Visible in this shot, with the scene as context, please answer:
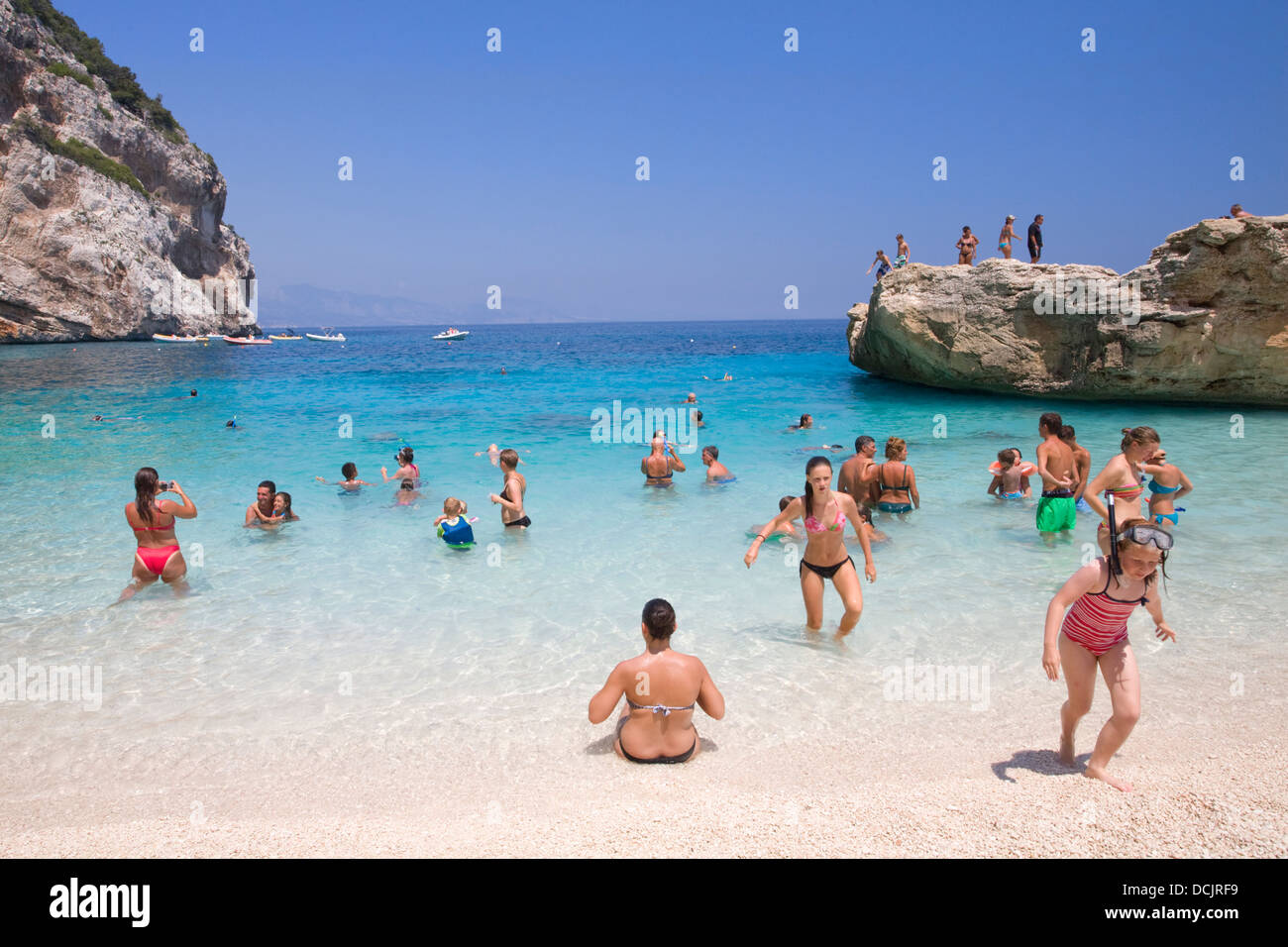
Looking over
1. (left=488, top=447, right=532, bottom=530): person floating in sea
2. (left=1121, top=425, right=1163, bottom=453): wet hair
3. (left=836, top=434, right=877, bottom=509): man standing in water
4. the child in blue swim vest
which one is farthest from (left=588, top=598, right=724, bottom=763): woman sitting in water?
(left=488, top=447, right=532, bottom=530): person floating in sea

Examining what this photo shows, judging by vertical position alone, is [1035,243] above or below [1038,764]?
above

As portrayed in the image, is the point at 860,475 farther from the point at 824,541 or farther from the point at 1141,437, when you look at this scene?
the point at 824,541

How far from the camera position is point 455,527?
846 cm

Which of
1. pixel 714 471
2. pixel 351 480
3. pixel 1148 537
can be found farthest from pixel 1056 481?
pixel 351 480

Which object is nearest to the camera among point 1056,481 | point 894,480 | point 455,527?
point 1056,481

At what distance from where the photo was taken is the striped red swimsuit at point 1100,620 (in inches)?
138

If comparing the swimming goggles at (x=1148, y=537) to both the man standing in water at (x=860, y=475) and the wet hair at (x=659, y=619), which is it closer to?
the wet hair at (x=659, y=619)

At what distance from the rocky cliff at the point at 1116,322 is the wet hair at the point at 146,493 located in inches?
813

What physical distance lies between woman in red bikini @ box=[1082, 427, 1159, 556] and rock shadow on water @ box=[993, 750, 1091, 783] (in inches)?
112

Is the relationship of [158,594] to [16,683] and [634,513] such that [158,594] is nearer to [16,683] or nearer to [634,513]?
[16,683]

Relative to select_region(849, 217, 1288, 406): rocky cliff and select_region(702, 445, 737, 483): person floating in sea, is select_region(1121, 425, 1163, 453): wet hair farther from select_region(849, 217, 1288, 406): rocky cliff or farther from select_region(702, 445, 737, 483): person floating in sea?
select_region(849, 217, 1288, 406): rocky cliff

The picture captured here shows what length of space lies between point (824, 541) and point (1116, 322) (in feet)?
58.6

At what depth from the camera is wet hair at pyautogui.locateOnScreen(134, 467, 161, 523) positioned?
664cm

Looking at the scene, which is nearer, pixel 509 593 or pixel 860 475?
pixel 509 593
